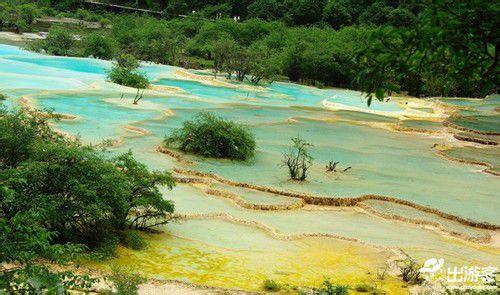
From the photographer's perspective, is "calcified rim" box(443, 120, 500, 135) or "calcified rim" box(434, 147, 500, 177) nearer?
"calcified rim" box(434, 147, 500, 177)

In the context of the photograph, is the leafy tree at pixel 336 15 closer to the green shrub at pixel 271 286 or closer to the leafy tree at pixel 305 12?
the leafy tree at pixel 305 12

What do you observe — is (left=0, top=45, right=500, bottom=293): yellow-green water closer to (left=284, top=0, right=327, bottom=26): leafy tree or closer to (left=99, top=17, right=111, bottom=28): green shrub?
(left=99, top=17, right=111, bottom=28): green shrub

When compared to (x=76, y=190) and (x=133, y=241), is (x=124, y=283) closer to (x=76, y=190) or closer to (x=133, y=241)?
(x=76, y=190)

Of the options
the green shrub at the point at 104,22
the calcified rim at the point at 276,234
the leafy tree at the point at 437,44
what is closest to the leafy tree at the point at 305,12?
the green shrub at the point at 104,22

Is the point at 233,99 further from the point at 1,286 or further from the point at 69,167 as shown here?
the point at 1,286

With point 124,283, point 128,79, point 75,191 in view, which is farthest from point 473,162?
point 128,79

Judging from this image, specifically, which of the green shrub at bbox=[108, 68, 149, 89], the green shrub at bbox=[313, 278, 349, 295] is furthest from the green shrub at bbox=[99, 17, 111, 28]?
the green shrub at bbox=[313, 278, 349, 295]
